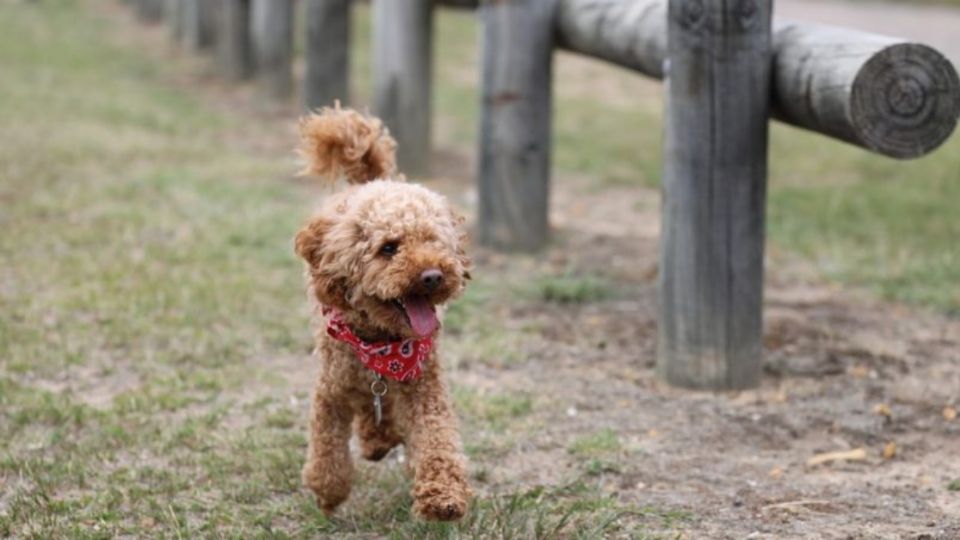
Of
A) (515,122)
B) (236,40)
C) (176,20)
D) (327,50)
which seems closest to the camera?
(515,122)

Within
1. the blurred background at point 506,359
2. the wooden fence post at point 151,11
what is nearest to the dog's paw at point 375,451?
the blurred background at point 506,359

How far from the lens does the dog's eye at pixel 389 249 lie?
11.5ft

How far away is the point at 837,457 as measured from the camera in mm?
4520

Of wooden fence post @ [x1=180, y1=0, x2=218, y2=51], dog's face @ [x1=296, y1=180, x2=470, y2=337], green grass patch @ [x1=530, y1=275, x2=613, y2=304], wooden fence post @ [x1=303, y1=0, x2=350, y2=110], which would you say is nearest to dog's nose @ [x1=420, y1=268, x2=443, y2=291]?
dog's face @ [x1=296, y1=180, x2=470, y2=337]

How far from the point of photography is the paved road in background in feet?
46.3

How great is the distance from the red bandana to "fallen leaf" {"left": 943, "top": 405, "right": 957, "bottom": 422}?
2029 mm

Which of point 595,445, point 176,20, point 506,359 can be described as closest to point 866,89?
point 595,445

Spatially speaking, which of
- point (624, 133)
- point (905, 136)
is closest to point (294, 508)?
point (905, 136)

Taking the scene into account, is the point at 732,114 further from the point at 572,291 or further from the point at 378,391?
the point at 378,391

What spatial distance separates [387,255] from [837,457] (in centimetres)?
176

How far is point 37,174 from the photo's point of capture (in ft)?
29.6

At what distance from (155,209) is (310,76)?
100 inches

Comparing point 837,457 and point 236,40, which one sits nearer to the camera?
point 837,457

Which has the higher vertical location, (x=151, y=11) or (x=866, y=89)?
(x=866, y=89)
